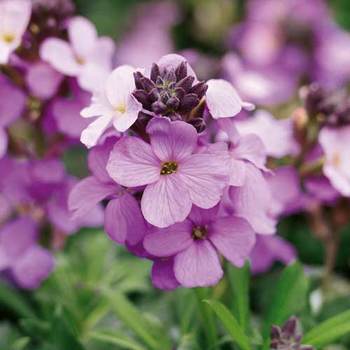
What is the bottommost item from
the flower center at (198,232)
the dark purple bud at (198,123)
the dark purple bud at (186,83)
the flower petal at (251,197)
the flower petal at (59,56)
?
the flower center at (198,232)

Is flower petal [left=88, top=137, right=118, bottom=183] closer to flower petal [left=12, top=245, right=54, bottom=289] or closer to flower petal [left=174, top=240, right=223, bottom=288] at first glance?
flower petal [left=174, top=240, right=223, bottom=288]

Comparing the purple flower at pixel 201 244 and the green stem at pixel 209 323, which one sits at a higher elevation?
the purple flower at pixel 201 244

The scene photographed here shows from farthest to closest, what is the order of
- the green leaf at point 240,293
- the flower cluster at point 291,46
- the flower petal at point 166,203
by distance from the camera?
the flower cluster at point 291,46 < the green leaf at point 240,293 < the flower petal at point 166,203

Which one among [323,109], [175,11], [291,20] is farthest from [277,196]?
[175,11]

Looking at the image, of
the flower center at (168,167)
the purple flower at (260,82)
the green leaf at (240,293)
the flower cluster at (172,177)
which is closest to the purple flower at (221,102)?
the flower cluster at (172,177)

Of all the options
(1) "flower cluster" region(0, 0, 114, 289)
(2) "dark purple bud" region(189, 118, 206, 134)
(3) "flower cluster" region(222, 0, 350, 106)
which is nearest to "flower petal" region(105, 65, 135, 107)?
(2) "dark purple bud" region(189, 118, 206, 134)

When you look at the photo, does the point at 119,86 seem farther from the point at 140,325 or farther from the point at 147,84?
the point at 140,325

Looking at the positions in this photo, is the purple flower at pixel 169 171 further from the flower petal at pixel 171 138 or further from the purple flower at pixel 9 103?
the purple flower at pixel 9 103

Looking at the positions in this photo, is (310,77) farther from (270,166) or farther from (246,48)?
(270,166)
